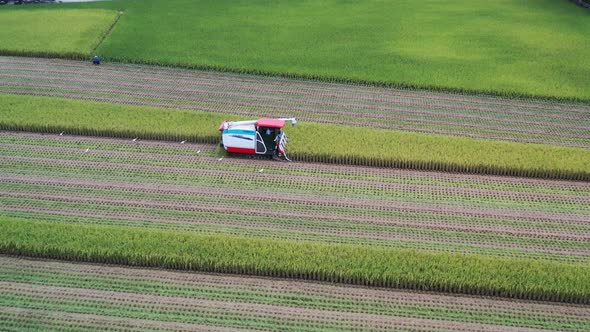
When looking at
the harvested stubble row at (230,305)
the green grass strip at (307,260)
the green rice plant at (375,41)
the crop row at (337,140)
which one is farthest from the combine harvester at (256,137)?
the green rice plant at (375,41)

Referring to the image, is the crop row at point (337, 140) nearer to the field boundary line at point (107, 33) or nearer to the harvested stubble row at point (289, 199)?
the harvested stubble row at point (289, 199)

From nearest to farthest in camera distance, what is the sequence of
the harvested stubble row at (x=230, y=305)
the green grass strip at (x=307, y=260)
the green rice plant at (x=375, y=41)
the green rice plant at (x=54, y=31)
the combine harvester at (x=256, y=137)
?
the harvested stubble row at (x=230, y=305), the green grass strip at (x=307, y=260), the combine harvester at (x=256, y=137), the green rice plant at (x=375, y=41), the green rice plant at (x=54, y=31)

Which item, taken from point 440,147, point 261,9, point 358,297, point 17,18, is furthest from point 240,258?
point 17,18

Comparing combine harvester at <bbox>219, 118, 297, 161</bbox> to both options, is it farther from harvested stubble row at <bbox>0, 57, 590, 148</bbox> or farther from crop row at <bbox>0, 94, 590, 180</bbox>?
harvested stubble row at <bbox>0, 57, 590, 148</bbox>

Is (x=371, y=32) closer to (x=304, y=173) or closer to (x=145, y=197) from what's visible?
(x=304, y=173)

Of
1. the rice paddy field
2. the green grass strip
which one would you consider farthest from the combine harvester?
the green grass strip
